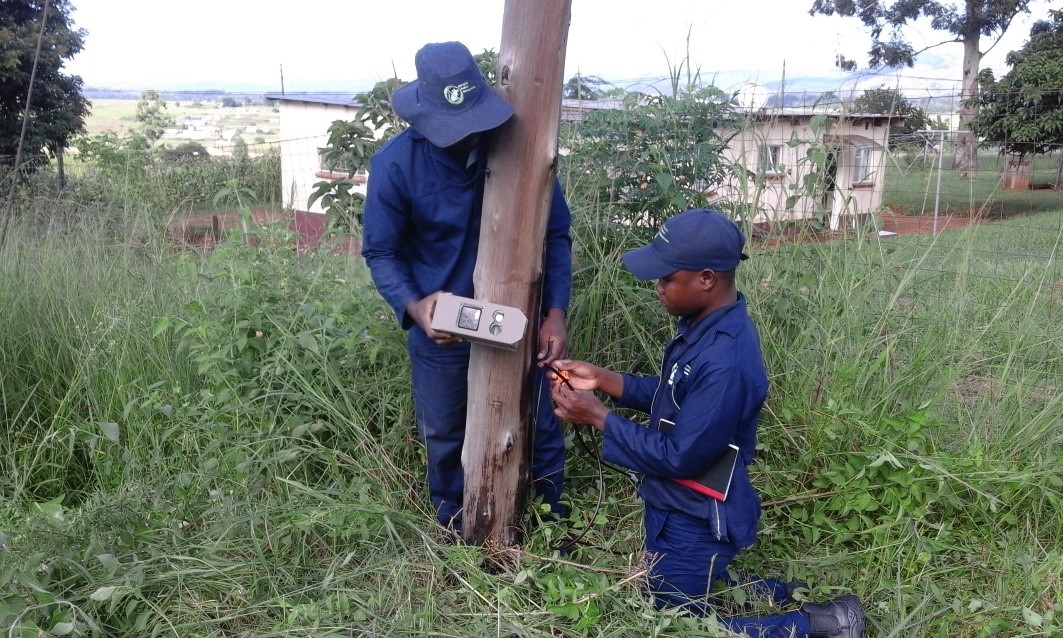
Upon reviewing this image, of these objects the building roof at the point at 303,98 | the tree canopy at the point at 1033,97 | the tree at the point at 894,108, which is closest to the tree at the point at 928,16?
the tree canopy at the point at 1033,97

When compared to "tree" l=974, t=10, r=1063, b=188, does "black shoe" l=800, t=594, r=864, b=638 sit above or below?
below

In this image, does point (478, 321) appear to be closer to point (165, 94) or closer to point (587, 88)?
point (587, 88)

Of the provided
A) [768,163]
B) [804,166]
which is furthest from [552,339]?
[804,166]

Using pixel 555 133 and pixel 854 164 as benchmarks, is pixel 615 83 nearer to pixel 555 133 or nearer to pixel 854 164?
pixel 854 164

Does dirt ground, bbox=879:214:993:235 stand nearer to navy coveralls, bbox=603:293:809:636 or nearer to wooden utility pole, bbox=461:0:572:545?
navy coveralls, bbox=603:293:809:636

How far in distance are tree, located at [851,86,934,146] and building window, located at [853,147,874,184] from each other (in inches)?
8.8

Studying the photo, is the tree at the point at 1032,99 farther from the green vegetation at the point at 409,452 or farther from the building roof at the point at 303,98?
the building roof at the point at 303,98

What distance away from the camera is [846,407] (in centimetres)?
362

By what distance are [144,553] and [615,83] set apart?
3393mm

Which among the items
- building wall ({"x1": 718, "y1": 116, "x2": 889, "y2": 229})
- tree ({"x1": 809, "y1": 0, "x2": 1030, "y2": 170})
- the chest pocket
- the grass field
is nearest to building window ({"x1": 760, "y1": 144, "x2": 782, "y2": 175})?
building wall ({"x1": 718, "y1": 116, "x2": 889, "y2": 229})

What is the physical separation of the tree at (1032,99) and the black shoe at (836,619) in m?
4.62

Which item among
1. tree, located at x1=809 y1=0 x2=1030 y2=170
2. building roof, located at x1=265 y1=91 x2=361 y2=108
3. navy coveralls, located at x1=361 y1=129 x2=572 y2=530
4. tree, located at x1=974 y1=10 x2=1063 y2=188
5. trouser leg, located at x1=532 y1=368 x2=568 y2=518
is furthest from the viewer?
tree, located at x1=809 y1=0 x2=1030 y2=170

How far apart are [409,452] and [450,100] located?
5.20ft

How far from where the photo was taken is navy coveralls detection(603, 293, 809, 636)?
2539 millimetres
